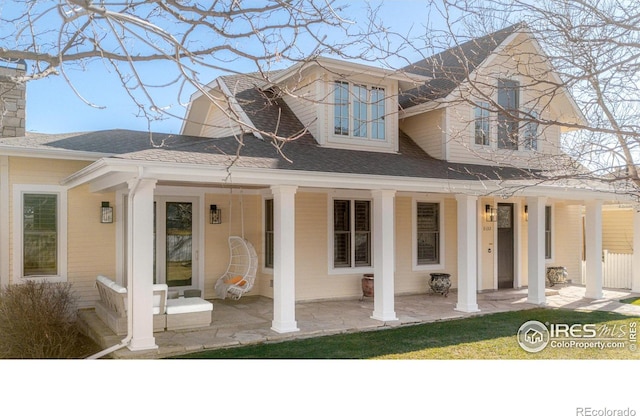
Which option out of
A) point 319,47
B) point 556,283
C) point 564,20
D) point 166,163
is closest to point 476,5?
point 564,20

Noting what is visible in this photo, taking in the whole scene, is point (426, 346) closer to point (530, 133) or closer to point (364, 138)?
point (530, 133)

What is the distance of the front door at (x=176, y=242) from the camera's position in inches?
341

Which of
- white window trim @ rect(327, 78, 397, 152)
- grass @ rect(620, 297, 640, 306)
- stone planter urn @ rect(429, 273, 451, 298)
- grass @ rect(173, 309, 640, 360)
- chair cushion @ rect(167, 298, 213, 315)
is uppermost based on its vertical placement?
white window trim @ rect(327, 78, 397, 152)

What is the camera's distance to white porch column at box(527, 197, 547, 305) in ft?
29.1

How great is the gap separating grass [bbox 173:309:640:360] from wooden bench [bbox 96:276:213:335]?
1029 millimetres

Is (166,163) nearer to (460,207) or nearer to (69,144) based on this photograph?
(69,144)

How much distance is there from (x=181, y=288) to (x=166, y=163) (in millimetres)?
3938

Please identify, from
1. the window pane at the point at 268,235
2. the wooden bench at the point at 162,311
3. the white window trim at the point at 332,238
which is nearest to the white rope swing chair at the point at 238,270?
the window pane at the point at 268,235

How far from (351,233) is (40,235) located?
539 cm

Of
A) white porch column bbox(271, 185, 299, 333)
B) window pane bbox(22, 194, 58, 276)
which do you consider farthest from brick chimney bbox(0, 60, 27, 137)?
white porch column bbox(271, 185, 299, 333)

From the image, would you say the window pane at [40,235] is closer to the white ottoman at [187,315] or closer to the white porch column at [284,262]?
the white ottoman at [187,315]

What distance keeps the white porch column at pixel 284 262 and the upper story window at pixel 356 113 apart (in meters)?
2.68

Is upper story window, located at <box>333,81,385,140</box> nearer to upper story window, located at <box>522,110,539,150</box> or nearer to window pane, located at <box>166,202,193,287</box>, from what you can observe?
upper story window, located at <box>522,110,539,150</box>

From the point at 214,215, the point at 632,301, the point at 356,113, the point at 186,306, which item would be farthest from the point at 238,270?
the point at 632,301
